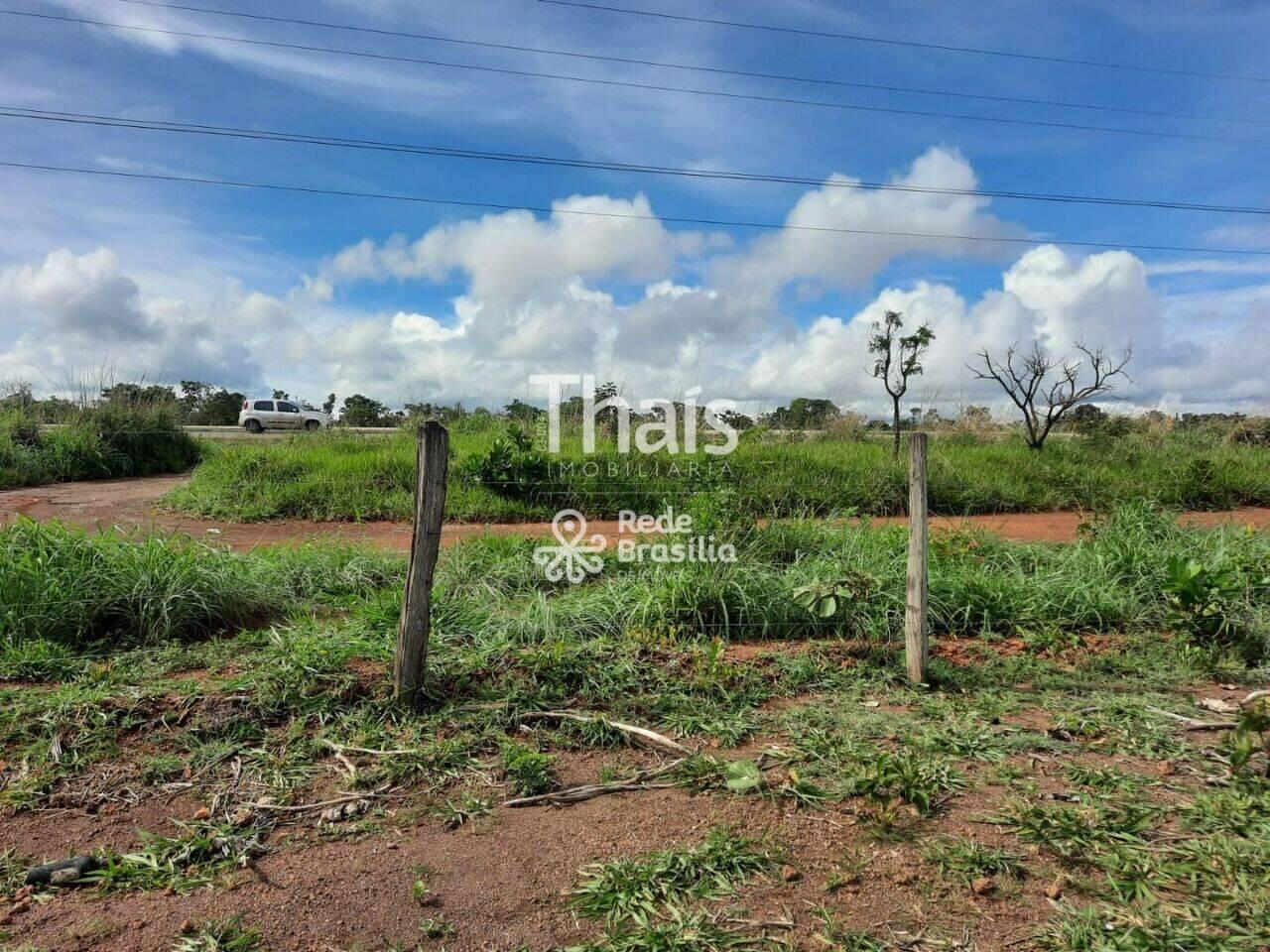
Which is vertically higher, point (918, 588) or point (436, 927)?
point (918, 588)

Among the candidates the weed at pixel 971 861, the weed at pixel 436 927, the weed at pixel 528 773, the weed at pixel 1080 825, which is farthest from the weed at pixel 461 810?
the weed at pixel 1080 825

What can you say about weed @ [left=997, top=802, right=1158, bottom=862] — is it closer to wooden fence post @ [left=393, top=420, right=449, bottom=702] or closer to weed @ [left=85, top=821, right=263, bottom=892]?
wooden fence post @ [left=393, top=420, right=449, bottom=702]

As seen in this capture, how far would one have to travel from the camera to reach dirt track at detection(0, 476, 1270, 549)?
650cm

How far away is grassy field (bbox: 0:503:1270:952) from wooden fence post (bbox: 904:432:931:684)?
4.5 inches

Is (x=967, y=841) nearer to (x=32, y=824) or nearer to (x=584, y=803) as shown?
(x=584, y=803)

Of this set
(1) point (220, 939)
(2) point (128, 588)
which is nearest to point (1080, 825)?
(1) point (220, 939)

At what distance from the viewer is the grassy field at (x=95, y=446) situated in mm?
9812

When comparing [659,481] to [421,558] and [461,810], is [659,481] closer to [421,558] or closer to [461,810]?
[421,558]

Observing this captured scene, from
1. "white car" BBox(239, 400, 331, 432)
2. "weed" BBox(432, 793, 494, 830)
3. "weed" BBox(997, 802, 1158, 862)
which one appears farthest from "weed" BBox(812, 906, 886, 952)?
"white car" BBox(239, 400, 331, 432)

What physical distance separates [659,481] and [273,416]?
17641mm

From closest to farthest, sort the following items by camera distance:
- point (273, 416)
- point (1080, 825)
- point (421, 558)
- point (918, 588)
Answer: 1. point (1080, 825)
2. point (421, 558)
3. point (918, 588)
4. point (273, 416)

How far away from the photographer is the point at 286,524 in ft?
24.2

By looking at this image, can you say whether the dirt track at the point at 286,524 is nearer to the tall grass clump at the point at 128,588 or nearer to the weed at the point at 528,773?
the tall grass clump at the point at 128,588

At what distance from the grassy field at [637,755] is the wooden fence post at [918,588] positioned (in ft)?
0.37
